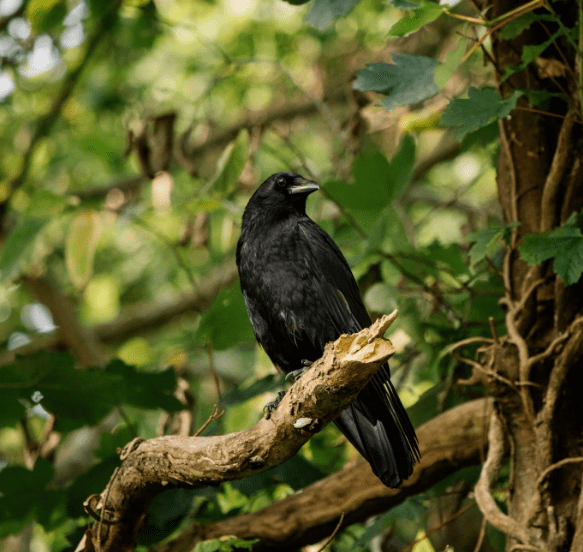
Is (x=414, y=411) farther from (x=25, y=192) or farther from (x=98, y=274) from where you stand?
(x=98, y=274)

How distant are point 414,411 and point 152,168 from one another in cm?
175

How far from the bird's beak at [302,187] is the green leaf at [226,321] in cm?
45

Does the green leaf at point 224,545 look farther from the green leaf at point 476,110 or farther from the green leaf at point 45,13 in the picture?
the green leaf at point 45,13

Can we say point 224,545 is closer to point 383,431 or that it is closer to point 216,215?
point 383,431

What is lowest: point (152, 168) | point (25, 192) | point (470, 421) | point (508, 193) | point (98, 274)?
point (98, 274)

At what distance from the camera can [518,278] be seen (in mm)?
2246

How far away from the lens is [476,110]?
1884 millimetres

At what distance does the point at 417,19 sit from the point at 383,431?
123 cm

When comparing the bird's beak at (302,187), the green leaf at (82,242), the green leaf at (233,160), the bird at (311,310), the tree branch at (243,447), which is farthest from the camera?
the green leaf at (82,242)

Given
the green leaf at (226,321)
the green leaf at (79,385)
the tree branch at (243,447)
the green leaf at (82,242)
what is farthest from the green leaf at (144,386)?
the green leaf at (82,242)

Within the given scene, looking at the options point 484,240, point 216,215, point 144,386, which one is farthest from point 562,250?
point 216,215

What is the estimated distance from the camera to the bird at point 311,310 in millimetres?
2137

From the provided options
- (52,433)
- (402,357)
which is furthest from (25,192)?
(402,357)

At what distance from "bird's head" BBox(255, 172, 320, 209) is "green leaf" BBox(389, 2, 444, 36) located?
0.95 m
